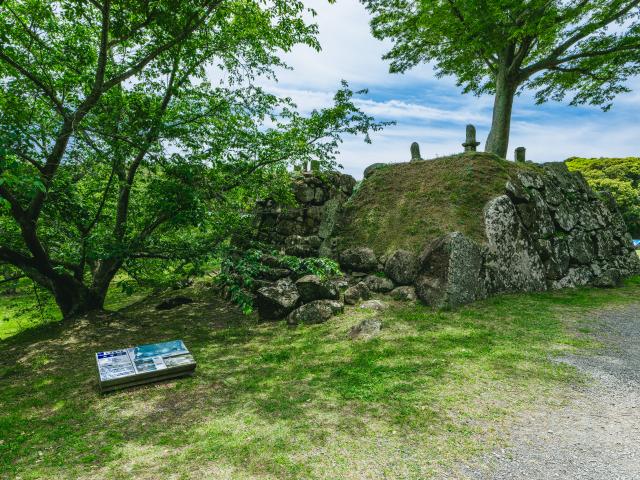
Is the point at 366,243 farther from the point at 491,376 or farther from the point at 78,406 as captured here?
the point at 78,406

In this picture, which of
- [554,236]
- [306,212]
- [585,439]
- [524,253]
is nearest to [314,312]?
[585,439]

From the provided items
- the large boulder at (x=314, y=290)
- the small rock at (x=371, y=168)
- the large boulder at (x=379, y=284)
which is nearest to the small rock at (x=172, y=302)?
the large boulder at (x=314, y=290)

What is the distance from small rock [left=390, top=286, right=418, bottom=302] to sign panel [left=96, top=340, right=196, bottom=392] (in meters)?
5.28

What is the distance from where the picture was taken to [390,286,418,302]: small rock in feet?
29.1

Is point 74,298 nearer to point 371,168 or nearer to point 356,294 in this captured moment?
point 356,294

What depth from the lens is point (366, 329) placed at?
22.5ft

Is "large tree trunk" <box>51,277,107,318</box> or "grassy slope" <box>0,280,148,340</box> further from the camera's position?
"grassy slope" <box>0,280,148,340</box>

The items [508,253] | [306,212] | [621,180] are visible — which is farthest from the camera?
[621,180]

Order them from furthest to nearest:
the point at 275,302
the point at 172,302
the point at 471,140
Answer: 1. the point at 471,140
2. the point at 172,302
3. the point at 275,302

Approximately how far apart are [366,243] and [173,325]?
5962mm

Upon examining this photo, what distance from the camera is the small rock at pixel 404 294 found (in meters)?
8.88

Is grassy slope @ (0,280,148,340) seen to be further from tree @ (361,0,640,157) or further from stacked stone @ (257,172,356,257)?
tree @ (361,0,640,157)

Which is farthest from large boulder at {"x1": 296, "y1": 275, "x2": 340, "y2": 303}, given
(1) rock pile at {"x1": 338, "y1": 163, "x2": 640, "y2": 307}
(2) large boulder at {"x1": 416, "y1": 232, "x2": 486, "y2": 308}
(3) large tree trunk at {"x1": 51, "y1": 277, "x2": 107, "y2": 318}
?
(3) large tree trunk at {"x1": 51, "y1": 277, "x2": 107, "y2": 318}

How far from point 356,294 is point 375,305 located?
63 cm
